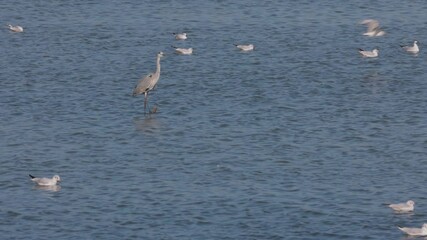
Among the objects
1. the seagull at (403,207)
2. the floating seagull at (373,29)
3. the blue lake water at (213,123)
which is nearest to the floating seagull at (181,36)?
the blue lake water at (213,123)

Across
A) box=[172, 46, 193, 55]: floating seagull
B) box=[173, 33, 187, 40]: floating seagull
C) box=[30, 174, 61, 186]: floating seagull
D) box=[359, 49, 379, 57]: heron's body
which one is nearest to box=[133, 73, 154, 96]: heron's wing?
box=[172, 46, 193, 55]: floating seagull

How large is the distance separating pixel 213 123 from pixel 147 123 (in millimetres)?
2288

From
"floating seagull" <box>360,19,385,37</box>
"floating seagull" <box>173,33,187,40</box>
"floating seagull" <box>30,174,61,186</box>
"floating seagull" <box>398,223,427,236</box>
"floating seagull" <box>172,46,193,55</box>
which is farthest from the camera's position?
"floating seagull" <box>360,19,385,37</box>

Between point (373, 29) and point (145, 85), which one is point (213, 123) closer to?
point (145, 85)

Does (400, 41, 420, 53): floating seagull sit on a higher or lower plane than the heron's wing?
lower

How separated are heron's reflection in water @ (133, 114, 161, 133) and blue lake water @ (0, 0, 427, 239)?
7 cm

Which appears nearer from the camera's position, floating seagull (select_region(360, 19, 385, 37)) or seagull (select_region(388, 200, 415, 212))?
seagull (select_region(388, 200, 415, 212))

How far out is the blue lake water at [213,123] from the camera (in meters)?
34.2

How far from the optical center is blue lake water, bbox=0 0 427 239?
1346 inches

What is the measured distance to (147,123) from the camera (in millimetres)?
44938

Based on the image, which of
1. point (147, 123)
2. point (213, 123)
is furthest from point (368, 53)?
point (147, 123)

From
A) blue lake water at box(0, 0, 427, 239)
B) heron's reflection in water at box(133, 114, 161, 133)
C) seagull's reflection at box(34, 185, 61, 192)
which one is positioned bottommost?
heron's reflection in water at box(133, 114, 161, 133)

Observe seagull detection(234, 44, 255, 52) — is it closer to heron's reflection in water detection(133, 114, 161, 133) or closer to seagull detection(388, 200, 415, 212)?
heron's reflection in water detection(133, 114, 161, 133)

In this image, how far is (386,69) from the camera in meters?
54.1
